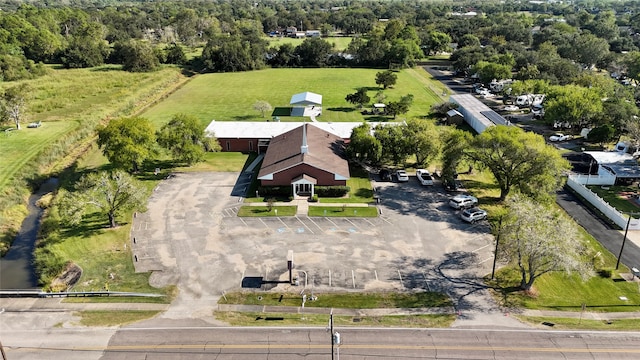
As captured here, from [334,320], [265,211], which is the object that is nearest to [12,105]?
[265,211]

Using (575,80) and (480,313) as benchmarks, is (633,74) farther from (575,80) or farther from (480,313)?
(480,313)

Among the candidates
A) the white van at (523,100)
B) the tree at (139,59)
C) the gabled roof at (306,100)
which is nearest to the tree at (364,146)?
the gabled roof at (306,100)

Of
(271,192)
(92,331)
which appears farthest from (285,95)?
(92,331)

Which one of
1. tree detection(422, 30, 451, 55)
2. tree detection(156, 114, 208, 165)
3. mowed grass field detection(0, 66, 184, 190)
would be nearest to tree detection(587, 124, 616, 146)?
tree detection(156, 114, 208, 165)

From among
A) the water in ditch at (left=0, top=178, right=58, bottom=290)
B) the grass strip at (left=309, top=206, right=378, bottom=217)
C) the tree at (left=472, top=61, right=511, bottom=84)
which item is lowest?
the water in ditch at (left=0, top=178, right=58, bottom=290)

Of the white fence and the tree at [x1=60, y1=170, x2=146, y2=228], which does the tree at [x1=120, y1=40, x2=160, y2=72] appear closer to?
the tree at [x1=60, y1=170, x2=146, y2=228]

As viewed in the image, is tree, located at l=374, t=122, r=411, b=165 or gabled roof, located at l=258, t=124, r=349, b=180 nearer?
gabled roof, located at l=258, t=124, r=349, b=180

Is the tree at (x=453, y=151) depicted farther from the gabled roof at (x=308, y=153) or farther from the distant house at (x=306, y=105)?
the distant house at (x=306, y=105)
